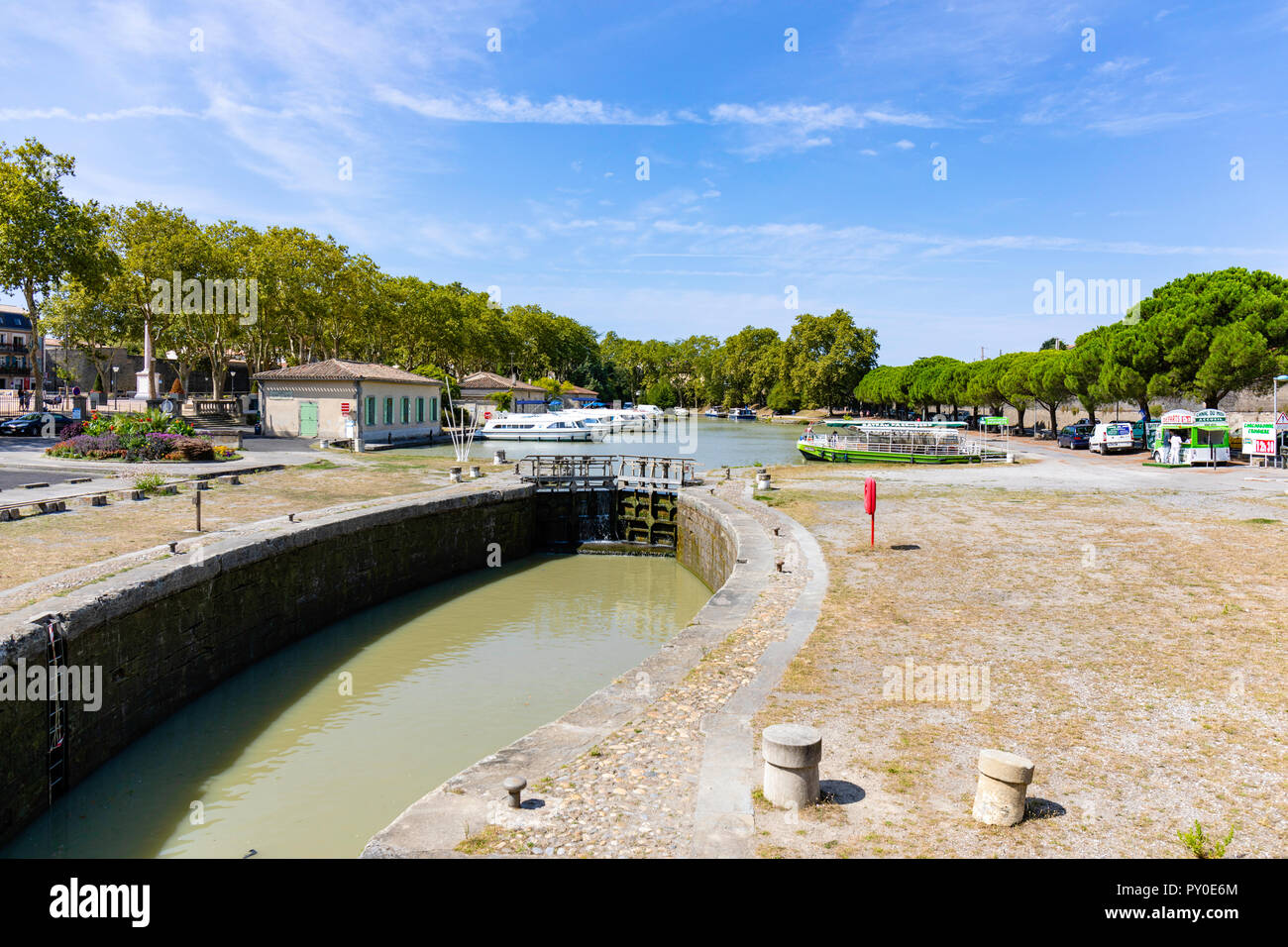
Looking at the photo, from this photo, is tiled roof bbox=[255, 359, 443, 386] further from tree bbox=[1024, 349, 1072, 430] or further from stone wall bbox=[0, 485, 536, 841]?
tree bbox=[1024, 349, 1072, 430]

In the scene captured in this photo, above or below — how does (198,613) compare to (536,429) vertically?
below

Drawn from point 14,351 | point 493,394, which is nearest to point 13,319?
point 14,351

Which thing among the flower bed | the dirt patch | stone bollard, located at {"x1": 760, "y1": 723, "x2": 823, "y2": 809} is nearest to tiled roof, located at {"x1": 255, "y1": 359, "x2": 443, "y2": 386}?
the flower bed

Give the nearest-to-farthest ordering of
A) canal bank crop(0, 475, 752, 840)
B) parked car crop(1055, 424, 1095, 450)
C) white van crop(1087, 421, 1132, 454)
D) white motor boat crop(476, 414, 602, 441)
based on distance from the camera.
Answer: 1. canal bank crop(0, 475, 752, 840)
2. white van crop(1087, 421, 1132, 454)
3. parked car crop(1055, 424, 1095, 450)
4. white motor boat crop(476, 414, 602, 441)

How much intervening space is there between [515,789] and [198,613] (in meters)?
9.17

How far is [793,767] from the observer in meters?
5.80

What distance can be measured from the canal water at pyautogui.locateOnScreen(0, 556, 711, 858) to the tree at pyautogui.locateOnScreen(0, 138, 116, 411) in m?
27.6

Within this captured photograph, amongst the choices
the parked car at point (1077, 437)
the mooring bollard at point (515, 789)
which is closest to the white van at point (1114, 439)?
the parked car at point (1077, 437)

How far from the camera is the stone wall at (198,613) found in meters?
8.90

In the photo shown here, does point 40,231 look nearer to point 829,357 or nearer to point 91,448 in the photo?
point 91,448

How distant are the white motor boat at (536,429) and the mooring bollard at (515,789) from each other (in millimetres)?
58350

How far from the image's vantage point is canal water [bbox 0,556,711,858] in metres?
8.84

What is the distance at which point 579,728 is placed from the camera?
7.73m
